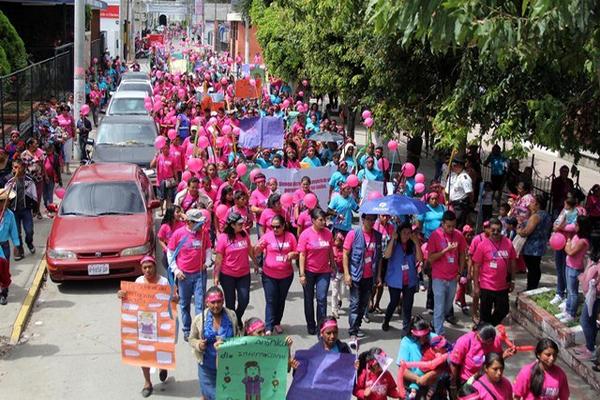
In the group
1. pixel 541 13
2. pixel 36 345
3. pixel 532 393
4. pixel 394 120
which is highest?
pixel 541 13

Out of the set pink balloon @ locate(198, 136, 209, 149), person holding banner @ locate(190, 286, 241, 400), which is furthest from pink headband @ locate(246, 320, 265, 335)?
pink balloon @ locate(198, 136, 209, 149)

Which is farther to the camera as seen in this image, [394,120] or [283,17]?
[283,17]

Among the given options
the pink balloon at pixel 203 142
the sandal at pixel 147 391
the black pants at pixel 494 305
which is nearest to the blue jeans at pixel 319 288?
the black pants at pixel 494 305

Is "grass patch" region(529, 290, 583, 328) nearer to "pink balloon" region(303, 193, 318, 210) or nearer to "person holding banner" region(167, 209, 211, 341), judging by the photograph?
"pink balloon" region(303, 193, 318, 210)

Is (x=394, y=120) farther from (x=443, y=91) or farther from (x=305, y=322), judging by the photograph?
(x=305, y=322)

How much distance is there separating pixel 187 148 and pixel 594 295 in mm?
9164

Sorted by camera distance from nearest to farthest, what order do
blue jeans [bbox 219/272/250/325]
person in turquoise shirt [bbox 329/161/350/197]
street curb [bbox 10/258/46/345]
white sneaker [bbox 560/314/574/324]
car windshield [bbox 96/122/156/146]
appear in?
blue jeans [bbox 219/272/250/325]
street curb [bbox 10/258/46/345]
white sneaker [bbox 560/314/574/324]
person in turquoise shirt [bbox 329/161/350/197]
car windshield [bbox 96/122/156/146]

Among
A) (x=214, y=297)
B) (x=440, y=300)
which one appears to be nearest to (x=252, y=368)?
(x=214, y=297)

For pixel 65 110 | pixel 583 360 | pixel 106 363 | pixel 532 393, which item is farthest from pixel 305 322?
pixel 65 110

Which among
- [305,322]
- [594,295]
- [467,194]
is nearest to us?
[594,295]

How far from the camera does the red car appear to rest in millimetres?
11359

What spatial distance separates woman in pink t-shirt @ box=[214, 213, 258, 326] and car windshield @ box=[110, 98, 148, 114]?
16.6 m

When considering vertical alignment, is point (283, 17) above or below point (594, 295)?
above

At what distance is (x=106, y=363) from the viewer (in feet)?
29.9
